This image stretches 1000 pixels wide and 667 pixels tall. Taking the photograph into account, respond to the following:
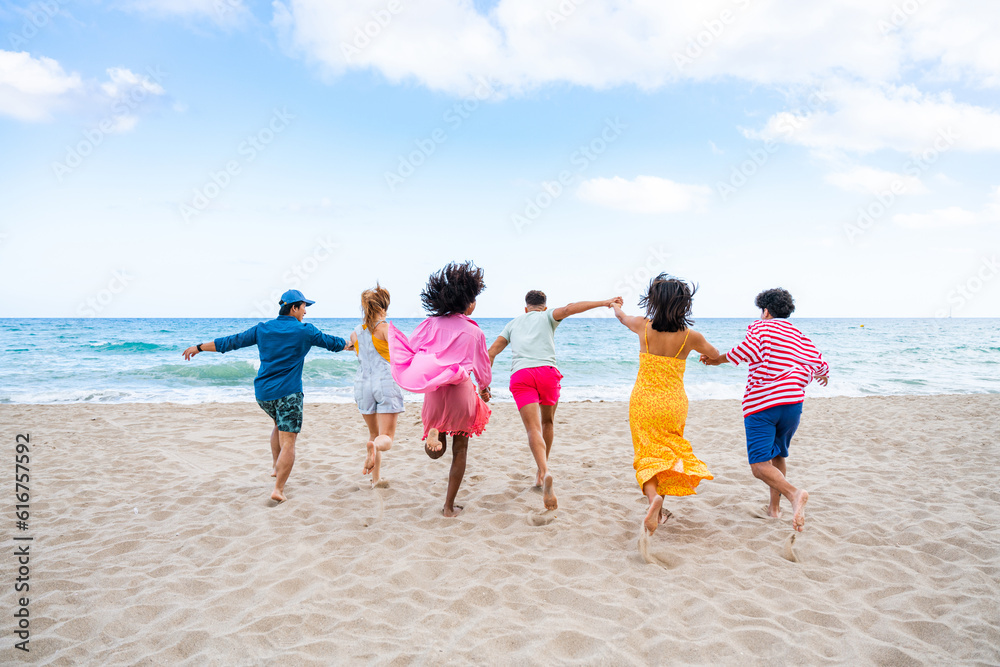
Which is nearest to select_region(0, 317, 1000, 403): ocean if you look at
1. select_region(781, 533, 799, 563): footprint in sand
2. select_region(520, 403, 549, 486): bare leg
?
select_region(520, 403, 549, 486): bare leg

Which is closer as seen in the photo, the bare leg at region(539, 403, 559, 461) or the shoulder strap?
the shoulder strap

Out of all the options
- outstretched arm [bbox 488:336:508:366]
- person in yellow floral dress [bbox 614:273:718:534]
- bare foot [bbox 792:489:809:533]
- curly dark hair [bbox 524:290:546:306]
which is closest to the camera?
bare foot [bbox 792:489:809:533]

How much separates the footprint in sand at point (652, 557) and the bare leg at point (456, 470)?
154 cm

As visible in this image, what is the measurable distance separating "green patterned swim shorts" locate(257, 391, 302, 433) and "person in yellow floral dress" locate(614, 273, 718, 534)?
120 inches

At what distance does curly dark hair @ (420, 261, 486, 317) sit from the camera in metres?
4.18

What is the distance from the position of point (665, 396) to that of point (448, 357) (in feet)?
5.57

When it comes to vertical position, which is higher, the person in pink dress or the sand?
the person in pink dress

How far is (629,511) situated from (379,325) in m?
2.87

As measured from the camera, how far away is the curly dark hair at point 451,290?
4184 millimetres

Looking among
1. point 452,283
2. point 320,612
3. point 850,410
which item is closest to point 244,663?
point 320,612

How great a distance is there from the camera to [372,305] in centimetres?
497

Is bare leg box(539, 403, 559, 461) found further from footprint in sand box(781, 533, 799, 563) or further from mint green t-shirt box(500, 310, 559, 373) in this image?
footprint in sand box(781, 533, 799, 563)

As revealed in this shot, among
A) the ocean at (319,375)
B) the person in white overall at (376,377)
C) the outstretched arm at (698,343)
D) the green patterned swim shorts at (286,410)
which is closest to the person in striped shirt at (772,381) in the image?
the outstretched arm at (698,343)

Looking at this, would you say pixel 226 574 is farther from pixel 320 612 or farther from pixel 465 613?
pixel 465 613
